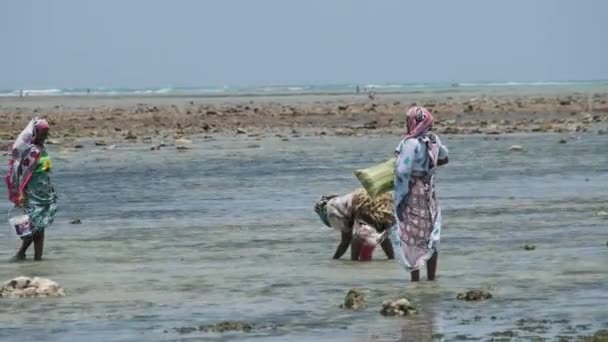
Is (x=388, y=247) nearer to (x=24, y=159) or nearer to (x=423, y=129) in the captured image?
(x=423, y=129)

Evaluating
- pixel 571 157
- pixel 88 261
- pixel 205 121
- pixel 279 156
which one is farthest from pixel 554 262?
pixel 205 121

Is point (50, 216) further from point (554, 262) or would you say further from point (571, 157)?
point (571, 157)

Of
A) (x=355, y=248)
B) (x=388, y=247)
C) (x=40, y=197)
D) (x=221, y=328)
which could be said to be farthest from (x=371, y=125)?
(x=221, y=328)

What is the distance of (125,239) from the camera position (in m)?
18.8

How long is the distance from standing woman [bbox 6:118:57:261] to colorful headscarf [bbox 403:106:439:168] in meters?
4.32

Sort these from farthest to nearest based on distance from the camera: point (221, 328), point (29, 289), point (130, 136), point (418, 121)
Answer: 1. point (130, 136)
2. point (418, 121)
3. point (29, 289)
4. point (221, 328)

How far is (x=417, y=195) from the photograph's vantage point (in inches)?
564

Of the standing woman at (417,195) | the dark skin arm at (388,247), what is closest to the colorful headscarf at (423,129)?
the standing woman at (417,195)

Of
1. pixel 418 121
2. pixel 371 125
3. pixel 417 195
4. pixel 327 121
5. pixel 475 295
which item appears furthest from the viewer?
pixel 327 121

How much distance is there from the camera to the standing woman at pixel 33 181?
664 inches

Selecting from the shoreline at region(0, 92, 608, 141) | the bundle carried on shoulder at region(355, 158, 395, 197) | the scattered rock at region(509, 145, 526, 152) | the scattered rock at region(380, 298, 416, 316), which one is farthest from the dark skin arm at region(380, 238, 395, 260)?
the shoreline at region(0, 92, 608, 141)

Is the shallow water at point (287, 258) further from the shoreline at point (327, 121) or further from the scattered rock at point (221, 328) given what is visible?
the shoreline at point (327, 121)

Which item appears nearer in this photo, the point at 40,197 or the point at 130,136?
the point at 40,197

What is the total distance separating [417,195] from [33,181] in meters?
4.59
